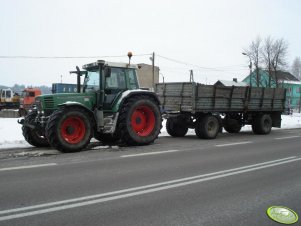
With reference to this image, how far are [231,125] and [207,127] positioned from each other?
2902 millimetres

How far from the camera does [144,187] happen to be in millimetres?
6035

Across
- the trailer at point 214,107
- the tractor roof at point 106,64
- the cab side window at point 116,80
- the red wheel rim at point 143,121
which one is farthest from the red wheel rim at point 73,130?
the trailer at point 214,107

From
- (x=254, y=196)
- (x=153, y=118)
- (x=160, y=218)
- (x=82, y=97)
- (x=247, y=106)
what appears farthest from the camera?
(x=247, y=106)

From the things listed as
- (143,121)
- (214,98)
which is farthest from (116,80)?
(214,98)

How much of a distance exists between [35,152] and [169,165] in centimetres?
380

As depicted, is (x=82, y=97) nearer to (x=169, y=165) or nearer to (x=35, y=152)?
(x=35, y=152)

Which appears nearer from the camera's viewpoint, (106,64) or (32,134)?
(32,134)

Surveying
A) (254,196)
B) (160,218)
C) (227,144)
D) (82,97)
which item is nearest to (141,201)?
(160,218)

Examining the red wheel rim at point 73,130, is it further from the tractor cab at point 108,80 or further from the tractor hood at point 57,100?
the tractor cab at point 108,80

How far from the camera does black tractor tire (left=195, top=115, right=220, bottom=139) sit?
531 inches

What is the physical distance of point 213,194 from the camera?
579 centimetres

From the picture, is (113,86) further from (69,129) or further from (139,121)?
(69,129)

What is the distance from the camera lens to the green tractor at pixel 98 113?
376 inches

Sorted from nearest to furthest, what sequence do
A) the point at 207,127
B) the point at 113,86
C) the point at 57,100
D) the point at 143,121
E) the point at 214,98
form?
the point at 57,100
the point at 113,86
the point at 143,121
the point at 207,127
the point at 214,98
